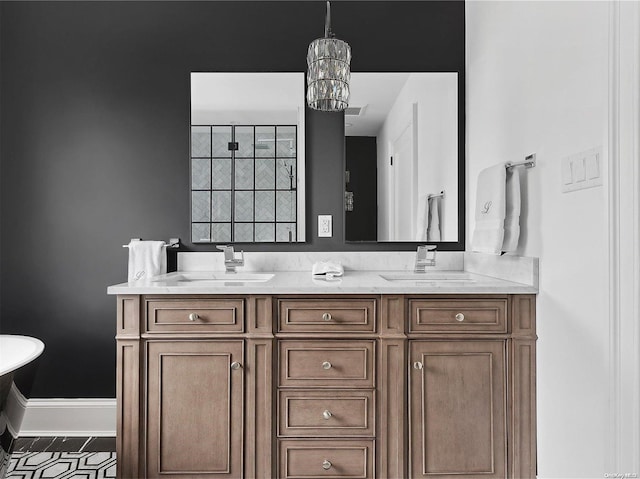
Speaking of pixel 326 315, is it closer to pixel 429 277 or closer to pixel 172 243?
pixel 429 277

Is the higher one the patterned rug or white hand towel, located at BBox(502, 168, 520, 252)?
white hand towel, located at BBox(502, 168, 520, 252)

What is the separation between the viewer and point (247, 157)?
2314 mm

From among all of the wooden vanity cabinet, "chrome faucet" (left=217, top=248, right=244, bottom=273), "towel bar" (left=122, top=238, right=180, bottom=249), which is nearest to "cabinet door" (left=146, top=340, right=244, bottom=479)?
the wooden vanity cabinet

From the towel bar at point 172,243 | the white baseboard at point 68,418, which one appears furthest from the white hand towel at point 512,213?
the white baseboard at point 68,418

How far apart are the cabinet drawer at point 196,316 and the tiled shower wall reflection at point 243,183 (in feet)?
2.30

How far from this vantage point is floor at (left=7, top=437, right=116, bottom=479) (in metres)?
1.95

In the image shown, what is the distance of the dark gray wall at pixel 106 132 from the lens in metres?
2.35

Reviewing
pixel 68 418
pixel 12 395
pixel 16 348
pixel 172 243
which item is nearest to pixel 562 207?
pixel 172 243

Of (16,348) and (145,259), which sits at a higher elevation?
(145,259)

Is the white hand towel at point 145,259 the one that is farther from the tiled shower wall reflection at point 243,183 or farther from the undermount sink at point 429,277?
the undermount sink at point 429,277

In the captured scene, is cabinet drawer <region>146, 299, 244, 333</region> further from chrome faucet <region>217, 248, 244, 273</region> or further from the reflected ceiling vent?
the reflected ceiling vent

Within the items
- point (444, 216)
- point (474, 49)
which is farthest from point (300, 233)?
point (474, 49)

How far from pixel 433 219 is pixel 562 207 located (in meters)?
0.86

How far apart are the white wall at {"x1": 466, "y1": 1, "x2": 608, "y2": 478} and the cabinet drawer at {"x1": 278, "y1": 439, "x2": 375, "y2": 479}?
641 mm
